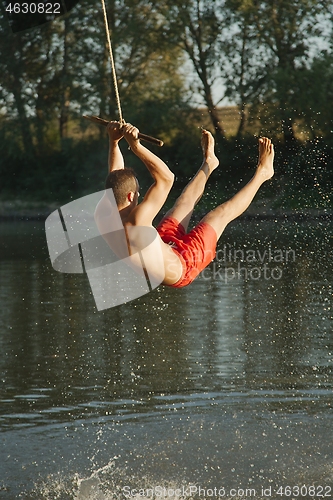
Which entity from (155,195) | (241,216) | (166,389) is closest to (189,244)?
(155,195)

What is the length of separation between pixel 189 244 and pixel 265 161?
1.04 metres

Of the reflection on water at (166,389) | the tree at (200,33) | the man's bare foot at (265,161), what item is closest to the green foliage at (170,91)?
the tree at (200,33)

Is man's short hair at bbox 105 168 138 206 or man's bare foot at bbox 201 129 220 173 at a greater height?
man's bare foot at bbox 201 129 220 173

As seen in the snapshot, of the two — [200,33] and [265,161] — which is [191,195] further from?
[200,33]

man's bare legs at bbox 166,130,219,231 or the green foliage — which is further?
the green foliage

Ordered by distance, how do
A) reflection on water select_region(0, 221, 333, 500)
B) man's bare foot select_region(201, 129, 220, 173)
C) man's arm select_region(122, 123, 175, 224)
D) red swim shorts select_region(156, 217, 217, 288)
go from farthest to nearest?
man's bare foot select_region(201, 129, 220, 173), red swim shorts select_region(156, 217, 217, 288), reflection on water select_region(0, 221, 333, 500), man's arm select_region(122, 123, 175, 224)

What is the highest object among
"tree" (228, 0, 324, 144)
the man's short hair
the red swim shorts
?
"tree" (228, 0, 324, 144)

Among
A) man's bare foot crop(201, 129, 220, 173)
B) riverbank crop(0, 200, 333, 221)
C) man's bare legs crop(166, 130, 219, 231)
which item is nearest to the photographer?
man's bare legs crop(166, 130, 219, 231)

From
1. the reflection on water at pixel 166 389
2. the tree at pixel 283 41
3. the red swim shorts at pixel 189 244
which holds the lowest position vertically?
the reflection on water at pixel 166 389

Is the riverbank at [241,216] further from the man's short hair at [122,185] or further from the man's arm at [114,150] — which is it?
the man's short hair at [122,185]

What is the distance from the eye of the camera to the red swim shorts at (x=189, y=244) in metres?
6.30

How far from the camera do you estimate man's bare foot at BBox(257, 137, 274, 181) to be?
675cm

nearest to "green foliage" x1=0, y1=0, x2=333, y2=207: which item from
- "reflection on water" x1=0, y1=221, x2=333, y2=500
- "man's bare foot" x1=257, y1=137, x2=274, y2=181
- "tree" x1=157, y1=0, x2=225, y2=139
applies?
"tree" x1=157, y1=0, x2=225, y2=139

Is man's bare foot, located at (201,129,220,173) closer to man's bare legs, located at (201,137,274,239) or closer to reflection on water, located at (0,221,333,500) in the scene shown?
man's bare legs, located at (201,137,274,239)
